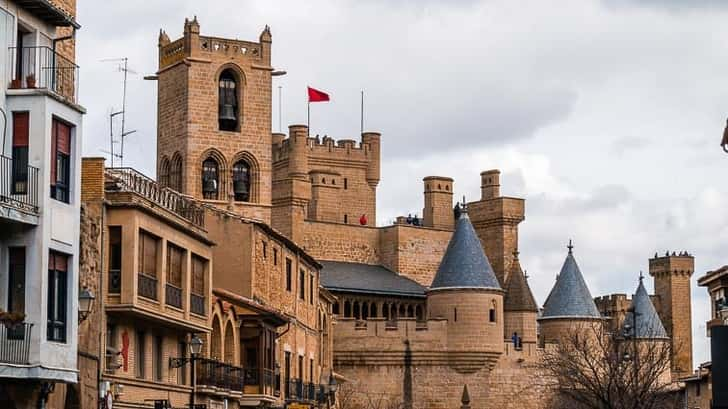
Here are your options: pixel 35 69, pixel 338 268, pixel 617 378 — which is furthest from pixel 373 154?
pixel 35 69

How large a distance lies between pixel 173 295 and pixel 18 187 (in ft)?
36.4

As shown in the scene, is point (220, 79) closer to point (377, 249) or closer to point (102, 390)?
A: point (377, 249)

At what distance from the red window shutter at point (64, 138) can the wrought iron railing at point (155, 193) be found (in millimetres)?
7334

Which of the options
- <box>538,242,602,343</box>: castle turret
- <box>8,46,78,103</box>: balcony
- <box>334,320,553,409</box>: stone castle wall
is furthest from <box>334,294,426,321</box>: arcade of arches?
<box>8,46,78,103</box>: balcony

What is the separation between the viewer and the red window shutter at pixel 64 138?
90.5ft

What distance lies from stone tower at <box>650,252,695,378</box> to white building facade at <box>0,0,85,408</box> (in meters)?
96.6

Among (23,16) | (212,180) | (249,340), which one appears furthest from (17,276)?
(212,180)

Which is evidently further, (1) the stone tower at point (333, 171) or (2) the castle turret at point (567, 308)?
(1) the stone tower at point (333, 171)

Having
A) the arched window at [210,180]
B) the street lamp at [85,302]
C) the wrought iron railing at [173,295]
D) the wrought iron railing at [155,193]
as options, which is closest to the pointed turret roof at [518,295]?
the arched window at [210,180]

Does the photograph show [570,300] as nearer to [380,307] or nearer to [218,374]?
[380,307]

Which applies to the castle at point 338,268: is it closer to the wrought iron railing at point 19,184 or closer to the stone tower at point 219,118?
the stone tower at point 219,118

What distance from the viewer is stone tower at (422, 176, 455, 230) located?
107 m

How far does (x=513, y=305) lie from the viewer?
94062 mm

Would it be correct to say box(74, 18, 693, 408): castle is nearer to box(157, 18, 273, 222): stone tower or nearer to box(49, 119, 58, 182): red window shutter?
box(157, 18, 273, 222): stone tower
